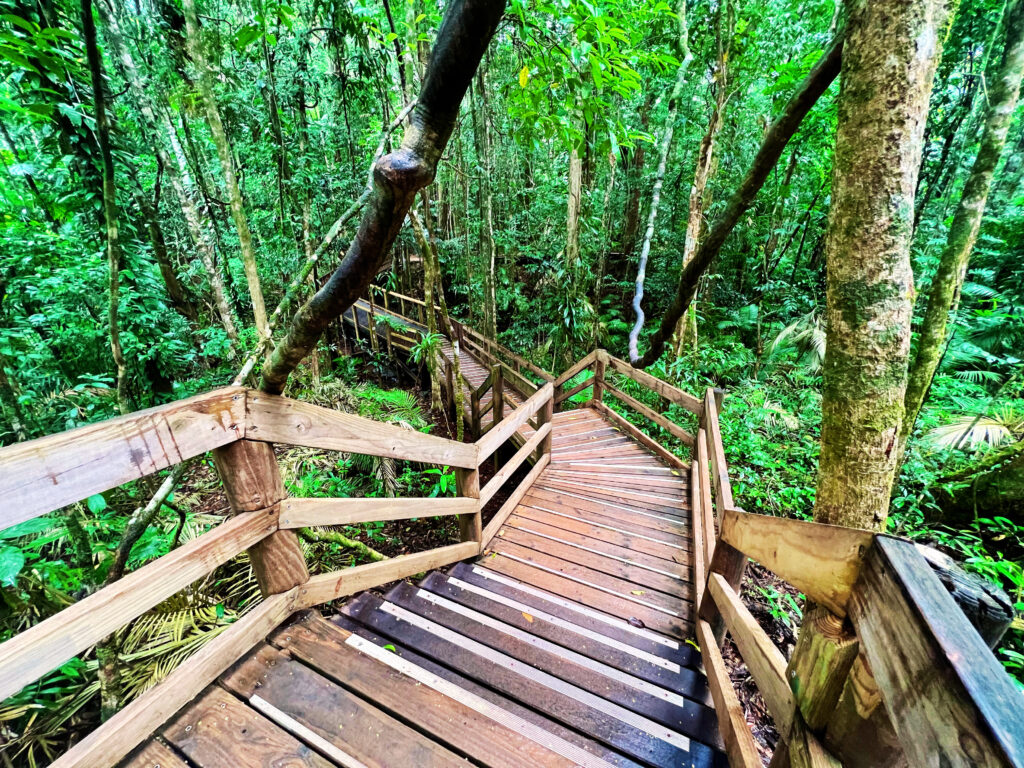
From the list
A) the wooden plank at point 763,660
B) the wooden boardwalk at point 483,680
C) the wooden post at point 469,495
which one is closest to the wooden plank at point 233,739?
the wooden boardwalk at point 483,680

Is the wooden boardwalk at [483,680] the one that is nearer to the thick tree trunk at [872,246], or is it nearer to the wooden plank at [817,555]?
the wooden plank at [817,555]

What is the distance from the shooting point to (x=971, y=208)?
11.6ft

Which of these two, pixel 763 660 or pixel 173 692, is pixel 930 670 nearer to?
pixel 763 660

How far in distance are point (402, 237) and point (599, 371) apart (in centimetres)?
906

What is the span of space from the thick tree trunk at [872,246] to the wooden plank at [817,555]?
1.66ft

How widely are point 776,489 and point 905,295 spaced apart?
3842 millimetres

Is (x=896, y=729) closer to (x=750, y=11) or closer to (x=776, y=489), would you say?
(x=776, y=489)

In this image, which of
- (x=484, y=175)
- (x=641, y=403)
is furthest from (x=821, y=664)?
(x=484, y=175)

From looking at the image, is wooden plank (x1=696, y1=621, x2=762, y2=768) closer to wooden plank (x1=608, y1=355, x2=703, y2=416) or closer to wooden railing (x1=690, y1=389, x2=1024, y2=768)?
wooden railing (x1=690, y1=389, x2=1024, y2=768)

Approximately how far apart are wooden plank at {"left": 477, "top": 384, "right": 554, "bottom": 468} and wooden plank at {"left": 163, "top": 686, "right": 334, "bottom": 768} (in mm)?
1601

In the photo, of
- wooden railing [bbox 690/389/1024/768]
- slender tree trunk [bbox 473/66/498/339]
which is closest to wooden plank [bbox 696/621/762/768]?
wooden railing [bbox 690/389/1024/768]

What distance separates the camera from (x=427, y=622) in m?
2.16

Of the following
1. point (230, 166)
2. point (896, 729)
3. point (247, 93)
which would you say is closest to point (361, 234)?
point (896, 729)

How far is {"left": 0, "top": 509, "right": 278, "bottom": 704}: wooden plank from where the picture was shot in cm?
95
